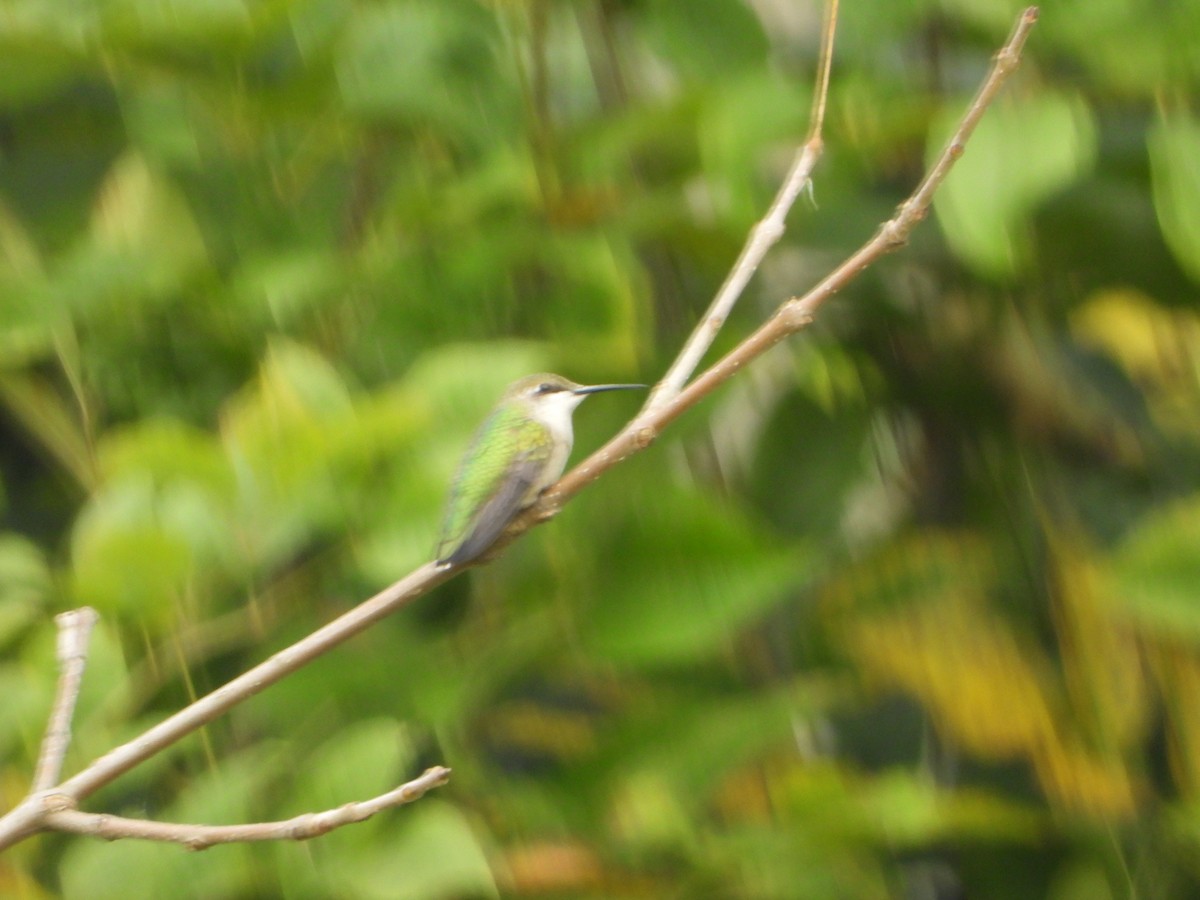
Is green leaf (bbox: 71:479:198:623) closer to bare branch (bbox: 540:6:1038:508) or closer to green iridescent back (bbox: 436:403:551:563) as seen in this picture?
green iridescent back (bbox: 436:403:551:563)

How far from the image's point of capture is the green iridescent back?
4.04 feet

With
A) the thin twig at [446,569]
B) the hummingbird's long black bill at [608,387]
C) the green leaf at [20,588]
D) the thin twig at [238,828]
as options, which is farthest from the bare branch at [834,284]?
the green leaf at [20,588]

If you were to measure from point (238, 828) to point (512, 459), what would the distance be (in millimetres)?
735

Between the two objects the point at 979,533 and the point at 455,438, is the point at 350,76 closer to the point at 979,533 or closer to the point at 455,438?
the point at 455,438

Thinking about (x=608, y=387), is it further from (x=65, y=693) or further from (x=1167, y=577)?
(x=65, y=693)

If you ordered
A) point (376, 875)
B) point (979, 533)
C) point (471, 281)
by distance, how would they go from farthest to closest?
point (979, 533)
point (471, 281)
point (376, 875)

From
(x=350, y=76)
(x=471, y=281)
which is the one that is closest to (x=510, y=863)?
(x=471, y=281)

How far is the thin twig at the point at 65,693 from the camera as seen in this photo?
88cm

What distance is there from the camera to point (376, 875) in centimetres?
114

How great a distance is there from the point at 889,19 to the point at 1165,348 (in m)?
0.61

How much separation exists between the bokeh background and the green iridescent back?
0.05 m

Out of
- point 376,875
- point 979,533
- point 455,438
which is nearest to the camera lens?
point 376,875

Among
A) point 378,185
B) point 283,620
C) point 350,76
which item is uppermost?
point 350,76

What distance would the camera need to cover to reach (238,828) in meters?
0.81
